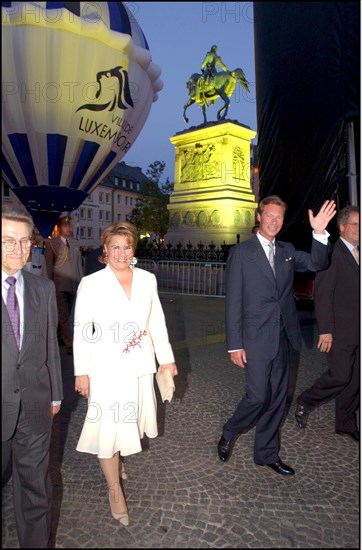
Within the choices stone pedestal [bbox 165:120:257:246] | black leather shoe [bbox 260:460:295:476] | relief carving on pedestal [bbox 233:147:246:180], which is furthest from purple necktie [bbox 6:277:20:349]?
relief carving on pedestal [bbox 233:147:246:180]

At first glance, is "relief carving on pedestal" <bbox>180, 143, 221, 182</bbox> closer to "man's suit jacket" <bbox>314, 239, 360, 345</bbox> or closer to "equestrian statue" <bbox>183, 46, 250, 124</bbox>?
"equestrian statue" <bbox>183, 46, 250, 124</bbox>

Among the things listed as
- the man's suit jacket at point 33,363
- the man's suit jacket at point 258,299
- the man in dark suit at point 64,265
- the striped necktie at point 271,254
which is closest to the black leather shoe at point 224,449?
the man's suit jacket at point 258,299

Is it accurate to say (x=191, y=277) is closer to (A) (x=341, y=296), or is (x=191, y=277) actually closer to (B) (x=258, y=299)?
(A) (x=341, y=296)

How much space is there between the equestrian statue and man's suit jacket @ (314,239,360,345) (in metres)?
20.8

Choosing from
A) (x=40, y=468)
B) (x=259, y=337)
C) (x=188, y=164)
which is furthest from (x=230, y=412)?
(x=188, y=164)

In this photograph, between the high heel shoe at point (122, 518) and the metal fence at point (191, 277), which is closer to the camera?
the high heel shoe at point (122, 518)

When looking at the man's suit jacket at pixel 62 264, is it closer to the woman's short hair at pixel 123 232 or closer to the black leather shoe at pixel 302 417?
the woman's short hair at pixel 123 232

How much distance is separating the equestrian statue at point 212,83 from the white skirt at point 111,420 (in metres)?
22.3

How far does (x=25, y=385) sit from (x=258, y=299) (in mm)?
1920

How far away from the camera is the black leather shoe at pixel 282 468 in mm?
3234

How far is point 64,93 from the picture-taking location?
11852mm

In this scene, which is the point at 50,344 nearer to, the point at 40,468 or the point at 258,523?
the point at 40,468

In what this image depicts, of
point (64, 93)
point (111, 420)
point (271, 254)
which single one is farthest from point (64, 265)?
point (64, 93)

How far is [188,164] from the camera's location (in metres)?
22.6
